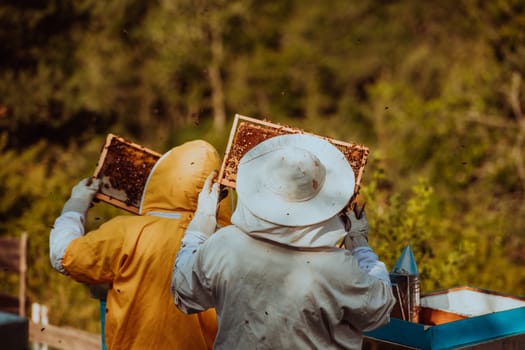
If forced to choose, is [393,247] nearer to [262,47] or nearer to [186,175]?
[186,175]

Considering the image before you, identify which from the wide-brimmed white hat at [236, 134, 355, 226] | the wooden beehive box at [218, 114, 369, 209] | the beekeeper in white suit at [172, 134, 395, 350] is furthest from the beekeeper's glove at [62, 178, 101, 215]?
the wide-brimmed white hat at [236, 134, 355, 226]

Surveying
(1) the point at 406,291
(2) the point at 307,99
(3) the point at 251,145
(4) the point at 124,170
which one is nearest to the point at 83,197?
(4) the point at 124,170

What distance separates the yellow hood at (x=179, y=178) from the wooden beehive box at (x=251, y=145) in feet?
0.58

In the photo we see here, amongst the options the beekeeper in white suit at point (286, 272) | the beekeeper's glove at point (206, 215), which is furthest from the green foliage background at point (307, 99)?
the beekeeper in white suit at point (286, 272)

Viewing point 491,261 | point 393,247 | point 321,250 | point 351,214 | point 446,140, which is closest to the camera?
point 321,250

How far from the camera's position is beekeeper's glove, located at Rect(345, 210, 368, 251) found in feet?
8.72

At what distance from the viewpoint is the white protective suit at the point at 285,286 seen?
2.28 meters

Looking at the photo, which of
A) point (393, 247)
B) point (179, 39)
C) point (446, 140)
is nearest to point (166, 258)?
point (393, 247)

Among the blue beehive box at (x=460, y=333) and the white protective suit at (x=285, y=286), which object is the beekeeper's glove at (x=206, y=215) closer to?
the white protective suit at (x=285, y=286)

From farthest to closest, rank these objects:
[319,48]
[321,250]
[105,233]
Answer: [319,48] → [105,233] → [321,250]

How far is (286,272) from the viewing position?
7.52ft

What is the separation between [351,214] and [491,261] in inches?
209

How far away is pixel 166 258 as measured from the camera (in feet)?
9.87

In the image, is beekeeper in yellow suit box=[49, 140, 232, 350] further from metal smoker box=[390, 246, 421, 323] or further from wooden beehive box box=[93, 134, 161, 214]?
metal smoker box=[390, 246, 421, 323]
